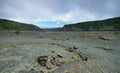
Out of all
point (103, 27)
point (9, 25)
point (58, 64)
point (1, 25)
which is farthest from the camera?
point (9, 25)

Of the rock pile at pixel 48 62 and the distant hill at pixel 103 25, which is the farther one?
the distant hill at pixel 103 25

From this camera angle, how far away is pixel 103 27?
148 m

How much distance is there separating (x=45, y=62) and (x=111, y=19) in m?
146

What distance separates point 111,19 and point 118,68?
470 ft

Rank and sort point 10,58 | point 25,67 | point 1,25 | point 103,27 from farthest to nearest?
point 1,25
point 103,27
point 10,58
point 25,67

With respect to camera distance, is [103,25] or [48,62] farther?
[103,25]

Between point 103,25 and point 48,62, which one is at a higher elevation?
point 48,62

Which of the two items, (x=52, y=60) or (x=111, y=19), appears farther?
(x=111, y=19)

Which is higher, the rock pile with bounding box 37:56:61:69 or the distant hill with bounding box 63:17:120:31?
the rock pile with bounding box 37:56:61:69

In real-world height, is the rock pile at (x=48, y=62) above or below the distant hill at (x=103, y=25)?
above

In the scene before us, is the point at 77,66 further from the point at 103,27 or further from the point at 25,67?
the point at 103,27

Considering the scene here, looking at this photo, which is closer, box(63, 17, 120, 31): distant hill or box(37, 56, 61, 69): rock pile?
box(37, 56, 61, 69): rock pile

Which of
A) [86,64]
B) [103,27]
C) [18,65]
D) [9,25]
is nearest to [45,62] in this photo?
[18,65]

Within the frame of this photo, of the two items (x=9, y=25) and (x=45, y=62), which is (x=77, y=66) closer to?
(x=45, y=62)
